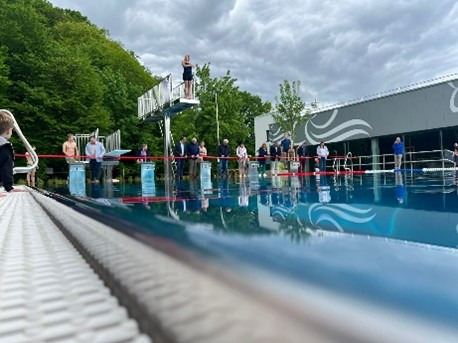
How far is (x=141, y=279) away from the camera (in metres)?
0.82

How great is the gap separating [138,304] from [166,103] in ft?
55.1

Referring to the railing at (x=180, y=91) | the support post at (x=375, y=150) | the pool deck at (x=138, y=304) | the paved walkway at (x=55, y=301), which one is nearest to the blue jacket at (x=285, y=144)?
the railing at (x=180, y=91)

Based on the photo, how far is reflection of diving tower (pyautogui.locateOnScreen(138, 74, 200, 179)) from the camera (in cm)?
1602

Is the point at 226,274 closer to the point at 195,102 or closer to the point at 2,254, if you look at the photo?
the point at 2,254

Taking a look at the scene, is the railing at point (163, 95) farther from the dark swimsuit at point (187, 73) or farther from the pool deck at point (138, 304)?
the pool deck at point (138, 304)

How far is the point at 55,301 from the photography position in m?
1.00

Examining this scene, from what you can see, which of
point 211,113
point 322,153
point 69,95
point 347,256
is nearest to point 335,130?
point 211,113

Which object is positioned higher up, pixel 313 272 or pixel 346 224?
pixel 313 272

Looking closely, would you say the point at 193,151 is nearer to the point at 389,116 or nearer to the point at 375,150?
the point at 389,116

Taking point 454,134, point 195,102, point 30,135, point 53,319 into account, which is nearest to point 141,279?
point 53,319

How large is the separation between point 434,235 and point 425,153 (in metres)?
24.0

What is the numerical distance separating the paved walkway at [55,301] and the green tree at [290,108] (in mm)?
29663

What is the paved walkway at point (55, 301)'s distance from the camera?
792 millimetres

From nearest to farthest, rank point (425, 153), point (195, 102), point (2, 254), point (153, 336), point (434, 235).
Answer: point (153, 336)
point (2, 254)
point (434, 235)
point (195, 102)
point (425, 153)
